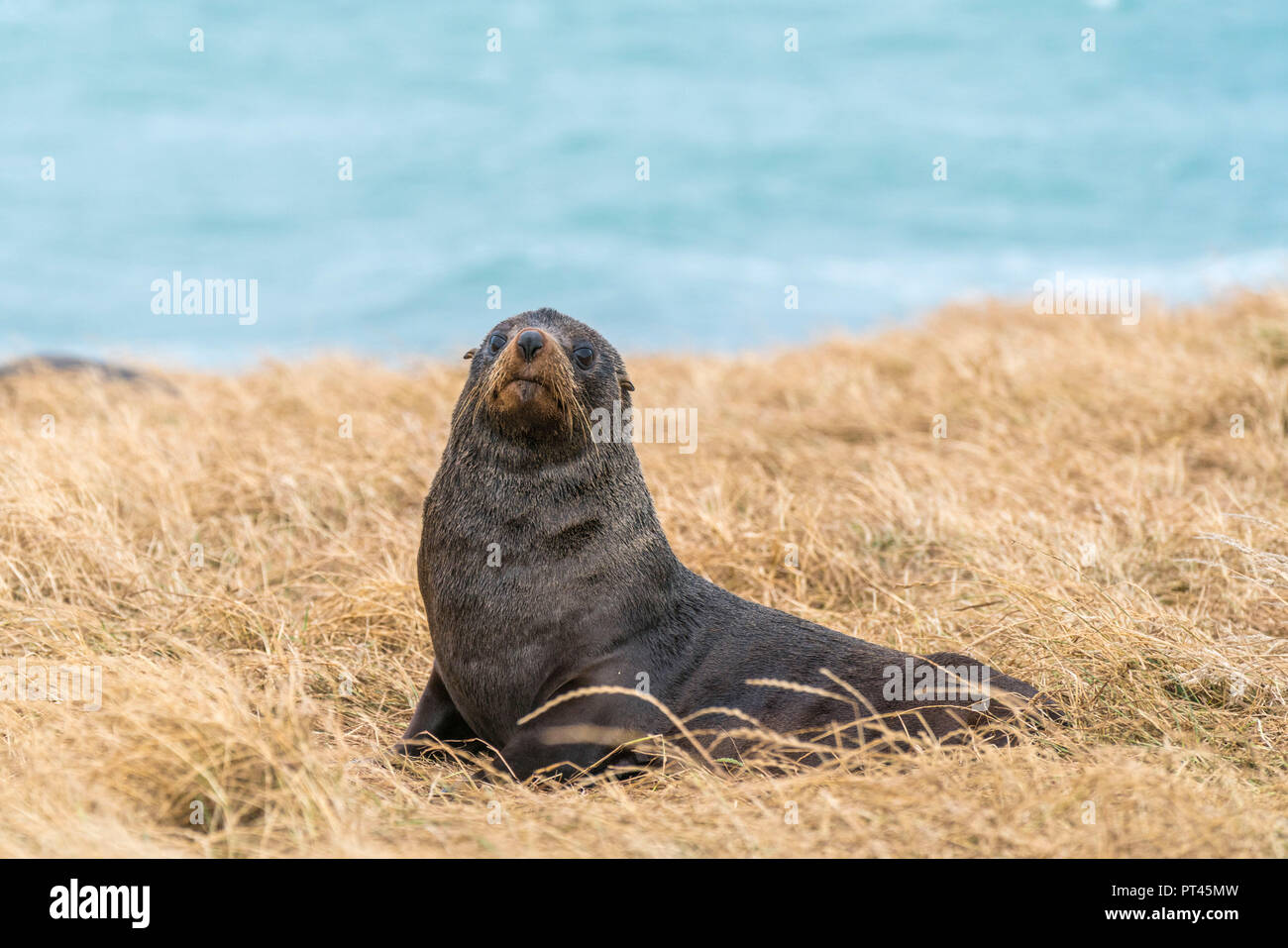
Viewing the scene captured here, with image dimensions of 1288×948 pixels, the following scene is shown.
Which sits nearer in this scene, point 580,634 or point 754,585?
point 580,634

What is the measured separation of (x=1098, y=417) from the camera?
10141 mm

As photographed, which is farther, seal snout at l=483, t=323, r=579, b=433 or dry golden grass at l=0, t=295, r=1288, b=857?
seal snout at l=483, t=323, r=579, b=433

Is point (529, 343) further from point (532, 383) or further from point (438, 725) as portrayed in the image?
point (438, 725)

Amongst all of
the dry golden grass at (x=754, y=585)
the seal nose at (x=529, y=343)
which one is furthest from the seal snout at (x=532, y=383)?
the dry golden grass at (x=754, y=585)

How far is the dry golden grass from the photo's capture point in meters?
3.35

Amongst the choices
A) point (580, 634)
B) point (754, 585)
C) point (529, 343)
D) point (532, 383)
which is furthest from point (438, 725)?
point (754, 585)

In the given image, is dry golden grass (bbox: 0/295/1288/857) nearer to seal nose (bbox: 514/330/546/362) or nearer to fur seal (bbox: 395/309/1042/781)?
fur seal (bbox: 395/309/1042/781)

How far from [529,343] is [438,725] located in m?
1.54

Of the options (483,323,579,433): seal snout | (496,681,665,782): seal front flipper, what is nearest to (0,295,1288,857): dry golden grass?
(496,681,665,782): seal front flipper

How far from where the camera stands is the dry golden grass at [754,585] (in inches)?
132

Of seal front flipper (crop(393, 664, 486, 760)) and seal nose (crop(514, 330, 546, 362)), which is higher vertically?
seal nose (crop(514, 330, 546, 362))

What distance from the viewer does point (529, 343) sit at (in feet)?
14.3
